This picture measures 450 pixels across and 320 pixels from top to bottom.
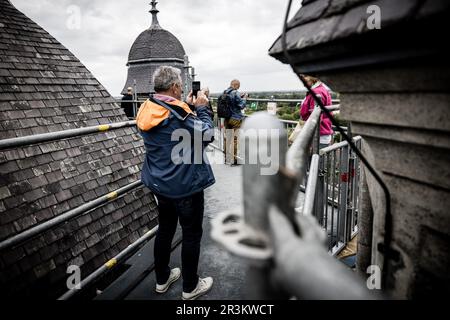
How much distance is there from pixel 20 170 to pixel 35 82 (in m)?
2.96

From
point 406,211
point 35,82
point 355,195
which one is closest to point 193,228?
point 406,211

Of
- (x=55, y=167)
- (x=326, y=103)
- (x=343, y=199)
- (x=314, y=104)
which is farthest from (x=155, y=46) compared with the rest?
(x=343, y=199)

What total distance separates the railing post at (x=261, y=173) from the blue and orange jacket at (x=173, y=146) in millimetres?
1840

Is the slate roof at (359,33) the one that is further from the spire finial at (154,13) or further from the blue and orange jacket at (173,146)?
the spire finial at (154,13)

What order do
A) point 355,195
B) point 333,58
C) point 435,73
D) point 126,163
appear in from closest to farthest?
point 435,73
point 333,58
point 355,195
point 126,163

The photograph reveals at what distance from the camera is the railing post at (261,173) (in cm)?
65

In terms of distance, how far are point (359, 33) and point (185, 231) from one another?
2123mm

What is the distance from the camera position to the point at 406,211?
1341mm

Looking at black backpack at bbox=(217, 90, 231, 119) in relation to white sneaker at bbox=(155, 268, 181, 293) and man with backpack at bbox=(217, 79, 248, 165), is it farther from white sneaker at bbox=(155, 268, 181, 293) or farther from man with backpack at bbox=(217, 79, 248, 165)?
white sneaker at bbox=(155, 268, 181, 293)

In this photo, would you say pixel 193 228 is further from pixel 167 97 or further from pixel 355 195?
pixel 355 195

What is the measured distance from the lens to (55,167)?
23.6 feet

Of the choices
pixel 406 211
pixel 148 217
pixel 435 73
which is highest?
pixel 435 73

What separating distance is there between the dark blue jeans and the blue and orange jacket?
131 millimetres
